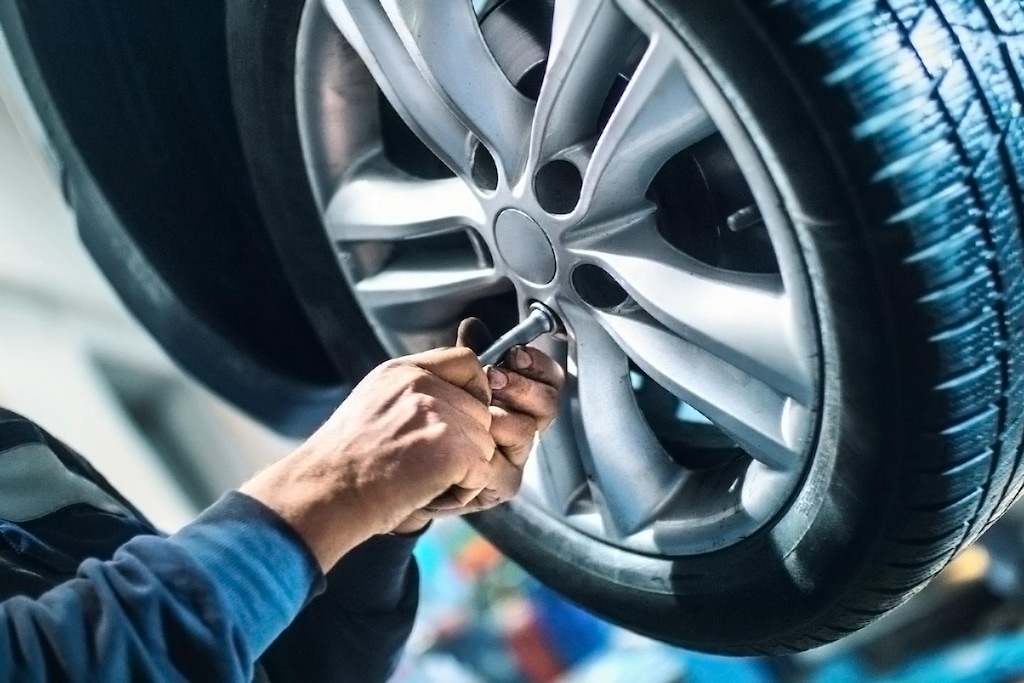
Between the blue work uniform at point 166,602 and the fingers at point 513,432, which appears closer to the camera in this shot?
the blue work uniform at point 166,602

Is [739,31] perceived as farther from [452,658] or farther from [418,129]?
[452,658]

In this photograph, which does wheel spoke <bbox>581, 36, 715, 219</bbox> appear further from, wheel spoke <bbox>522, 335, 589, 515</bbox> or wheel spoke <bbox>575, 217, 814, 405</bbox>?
wheel spoke <bbox>522, 335, 589, 515</bbox>

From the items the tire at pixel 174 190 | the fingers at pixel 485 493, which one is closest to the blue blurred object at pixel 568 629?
the tire at pixel 174 190

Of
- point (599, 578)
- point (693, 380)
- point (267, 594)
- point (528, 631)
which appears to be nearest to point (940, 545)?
point (693, 380)

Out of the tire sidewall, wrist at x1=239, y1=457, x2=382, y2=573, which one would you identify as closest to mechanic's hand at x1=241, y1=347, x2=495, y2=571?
wrist at x1=239, y1=457, x2=382, y2=573

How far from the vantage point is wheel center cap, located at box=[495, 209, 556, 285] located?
0.69 m

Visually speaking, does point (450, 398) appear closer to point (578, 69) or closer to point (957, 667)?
point (578, 69)

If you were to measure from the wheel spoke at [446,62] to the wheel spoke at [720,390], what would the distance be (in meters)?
0.16

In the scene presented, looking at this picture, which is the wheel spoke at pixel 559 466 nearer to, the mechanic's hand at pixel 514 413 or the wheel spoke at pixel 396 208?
the mechanic's hand at pixel 514 413

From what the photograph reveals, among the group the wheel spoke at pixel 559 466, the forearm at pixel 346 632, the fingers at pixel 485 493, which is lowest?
the forearm at pixel 346 632

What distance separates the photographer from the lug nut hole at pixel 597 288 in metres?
0.70

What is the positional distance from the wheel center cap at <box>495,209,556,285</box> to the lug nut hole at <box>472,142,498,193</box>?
31 mm

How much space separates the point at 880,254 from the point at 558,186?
257 mm

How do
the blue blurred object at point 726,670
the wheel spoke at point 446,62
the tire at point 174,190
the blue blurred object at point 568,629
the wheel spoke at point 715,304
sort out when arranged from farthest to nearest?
1. the blue blurred object at point 568,629
2. the blue blurred object at point 726,670
3. the tire at point 174,190
4. the wheel spoke at point 446,62
5. the wheel spoke at point 715,304
